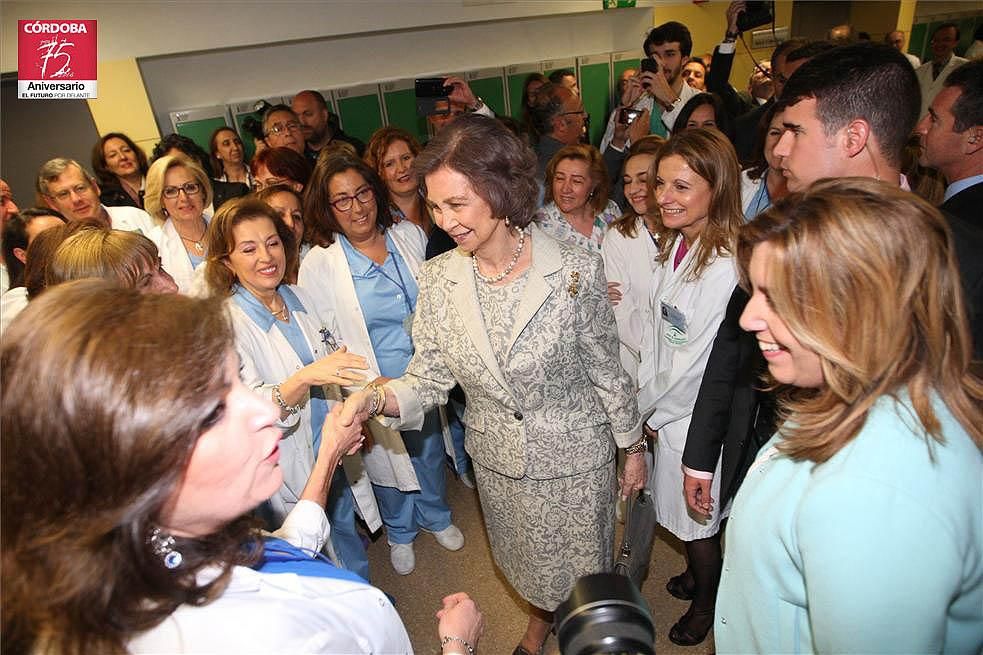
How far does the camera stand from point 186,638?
713 mm

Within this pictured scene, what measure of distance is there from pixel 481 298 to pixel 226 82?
16.0 feet

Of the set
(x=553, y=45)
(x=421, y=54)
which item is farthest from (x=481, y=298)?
(x=553, y=45)

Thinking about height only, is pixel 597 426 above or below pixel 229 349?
below

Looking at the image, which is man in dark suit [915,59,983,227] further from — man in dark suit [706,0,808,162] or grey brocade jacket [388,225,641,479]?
grey brocade jacket [388,225,641,479]

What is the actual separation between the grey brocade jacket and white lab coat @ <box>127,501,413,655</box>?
79 centimetres

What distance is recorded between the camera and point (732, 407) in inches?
64.2

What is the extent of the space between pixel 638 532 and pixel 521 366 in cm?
75

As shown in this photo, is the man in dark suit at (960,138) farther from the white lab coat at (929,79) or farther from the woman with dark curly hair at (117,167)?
the woman with dark curly hair at (117,167)

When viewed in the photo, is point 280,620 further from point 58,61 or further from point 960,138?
point 960,138

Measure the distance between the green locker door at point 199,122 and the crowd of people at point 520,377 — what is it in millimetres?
1328

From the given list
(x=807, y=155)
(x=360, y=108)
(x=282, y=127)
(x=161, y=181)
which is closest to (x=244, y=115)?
(x=360, y=108)

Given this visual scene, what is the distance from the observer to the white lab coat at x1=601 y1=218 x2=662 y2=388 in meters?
2.50

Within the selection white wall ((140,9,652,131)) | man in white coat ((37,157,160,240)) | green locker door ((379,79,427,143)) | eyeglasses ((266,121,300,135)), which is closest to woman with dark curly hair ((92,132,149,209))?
man in white coat ((37,157,160,240))

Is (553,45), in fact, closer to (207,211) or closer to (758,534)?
(207,211)
